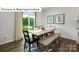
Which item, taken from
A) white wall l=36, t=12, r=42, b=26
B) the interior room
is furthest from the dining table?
white wall l=36, t=12, r=42, b=26

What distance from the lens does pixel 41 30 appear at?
1.52m

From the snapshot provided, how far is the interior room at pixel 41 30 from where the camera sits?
4.84 ft

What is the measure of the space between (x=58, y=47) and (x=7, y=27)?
778 millimetres

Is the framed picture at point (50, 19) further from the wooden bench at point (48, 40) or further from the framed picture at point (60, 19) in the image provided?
the wooden bench at point (48, 40)

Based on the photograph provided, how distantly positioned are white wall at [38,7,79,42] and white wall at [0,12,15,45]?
0.45 metres

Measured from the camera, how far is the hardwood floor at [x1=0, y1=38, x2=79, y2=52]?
1.46 metres

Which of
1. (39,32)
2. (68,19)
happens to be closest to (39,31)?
(39,32)

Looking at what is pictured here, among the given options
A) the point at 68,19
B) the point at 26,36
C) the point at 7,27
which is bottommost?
the point at 26,36

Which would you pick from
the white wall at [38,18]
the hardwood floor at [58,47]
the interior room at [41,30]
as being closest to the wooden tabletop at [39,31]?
the interior room at [41,30]

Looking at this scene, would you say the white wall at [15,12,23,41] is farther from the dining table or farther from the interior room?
the dining table

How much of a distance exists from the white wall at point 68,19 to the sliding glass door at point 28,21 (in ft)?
0.49

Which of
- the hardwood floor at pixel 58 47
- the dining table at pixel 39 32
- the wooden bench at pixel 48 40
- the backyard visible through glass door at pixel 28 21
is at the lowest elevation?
the hardwood floor at pixel 58 47

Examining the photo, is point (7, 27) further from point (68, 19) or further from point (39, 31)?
point (68, 19)
